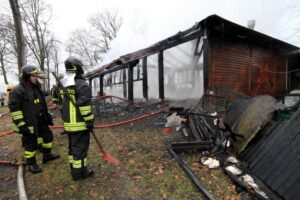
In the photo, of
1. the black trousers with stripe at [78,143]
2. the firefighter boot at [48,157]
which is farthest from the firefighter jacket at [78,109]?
the firefighter boot at [48,157]

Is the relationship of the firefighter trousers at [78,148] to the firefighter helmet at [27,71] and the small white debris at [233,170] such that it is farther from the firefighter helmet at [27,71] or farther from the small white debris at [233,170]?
the small white debris at [233,170]

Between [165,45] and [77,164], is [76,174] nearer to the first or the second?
[77,164]

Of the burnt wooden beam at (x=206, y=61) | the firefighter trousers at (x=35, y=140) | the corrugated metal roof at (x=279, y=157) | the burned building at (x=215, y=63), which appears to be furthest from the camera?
the burned building at (x=215, y=63)

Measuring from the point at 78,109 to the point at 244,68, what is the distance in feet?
26.8

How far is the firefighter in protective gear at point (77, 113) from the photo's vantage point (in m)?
3.10

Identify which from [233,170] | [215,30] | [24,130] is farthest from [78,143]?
[215,30]

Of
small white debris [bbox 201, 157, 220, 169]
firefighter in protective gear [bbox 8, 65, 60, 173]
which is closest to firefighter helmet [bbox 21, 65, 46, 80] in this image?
firefighter in protective gear [bbox 8, 65, 60, 173]

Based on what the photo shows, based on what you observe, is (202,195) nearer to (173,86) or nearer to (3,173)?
(3,173)

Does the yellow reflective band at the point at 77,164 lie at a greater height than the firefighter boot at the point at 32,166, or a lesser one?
greater

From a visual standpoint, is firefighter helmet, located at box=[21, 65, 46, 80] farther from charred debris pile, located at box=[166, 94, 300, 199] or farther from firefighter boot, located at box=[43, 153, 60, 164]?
charred debris pile, located at box=[166, 94, 300, 199]

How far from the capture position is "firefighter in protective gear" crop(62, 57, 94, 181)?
3100 mm

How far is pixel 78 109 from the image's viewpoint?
3.15 metres

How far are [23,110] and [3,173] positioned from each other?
143 centimetres

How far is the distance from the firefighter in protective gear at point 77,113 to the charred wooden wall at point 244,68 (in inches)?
218
